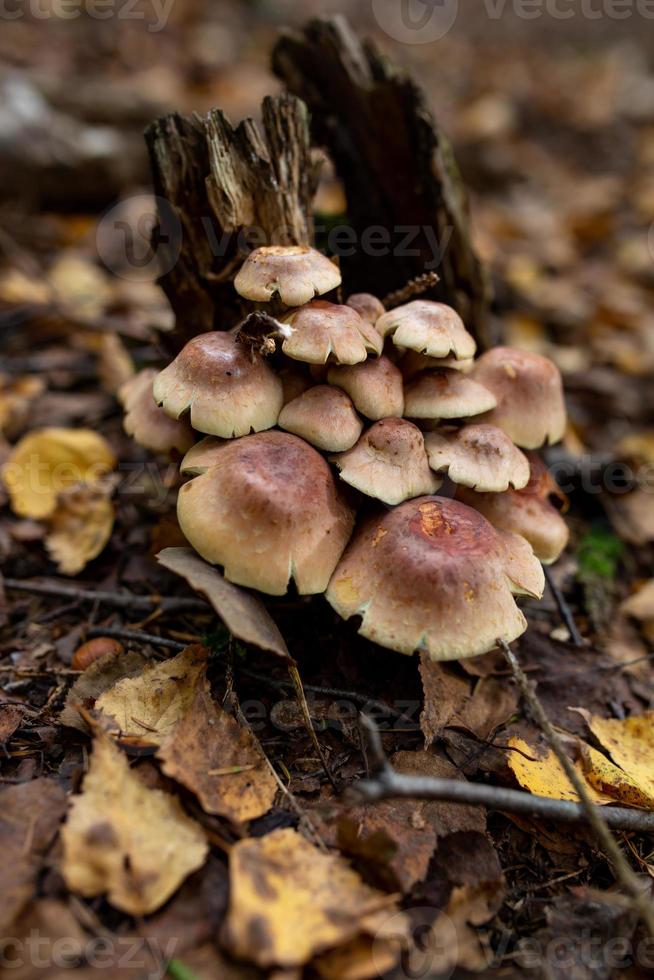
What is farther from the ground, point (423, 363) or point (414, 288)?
point (414, 288)

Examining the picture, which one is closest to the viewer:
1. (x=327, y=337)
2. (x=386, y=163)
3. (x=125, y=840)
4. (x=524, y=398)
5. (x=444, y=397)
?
(x=125, y=840)

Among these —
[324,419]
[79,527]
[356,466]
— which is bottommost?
[79,527]

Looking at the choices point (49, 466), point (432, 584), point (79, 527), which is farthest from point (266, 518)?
point (49, 466)

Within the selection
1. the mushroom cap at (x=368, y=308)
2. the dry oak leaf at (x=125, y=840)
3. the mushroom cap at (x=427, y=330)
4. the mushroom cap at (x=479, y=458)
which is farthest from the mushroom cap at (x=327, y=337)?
the dry oak leaf at (x=125, y=840)

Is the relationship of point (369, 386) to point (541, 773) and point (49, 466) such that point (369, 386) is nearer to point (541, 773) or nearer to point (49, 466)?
point (541, 773)

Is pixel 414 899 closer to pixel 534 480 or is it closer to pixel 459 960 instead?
pixel 459 960

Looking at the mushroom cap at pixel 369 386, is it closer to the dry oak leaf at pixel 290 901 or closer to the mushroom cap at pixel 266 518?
the mushroom cap at pixel 266 518
